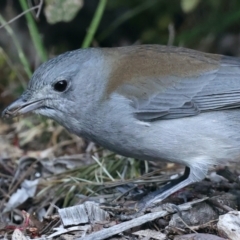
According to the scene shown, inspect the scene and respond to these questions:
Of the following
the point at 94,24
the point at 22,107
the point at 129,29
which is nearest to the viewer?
the point at 22,107

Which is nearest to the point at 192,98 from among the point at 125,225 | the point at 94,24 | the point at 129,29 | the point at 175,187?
the point at 175,187

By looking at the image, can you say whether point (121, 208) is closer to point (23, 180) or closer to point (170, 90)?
point (170, 90)

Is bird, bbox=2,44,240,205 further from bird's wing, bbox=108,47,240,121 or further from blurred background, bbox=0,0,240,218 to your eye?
blurred background, bbox=0,0,240,218

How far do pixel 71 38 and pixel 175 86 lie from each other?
4.01m

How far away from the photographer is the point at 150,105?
4918 millimetres

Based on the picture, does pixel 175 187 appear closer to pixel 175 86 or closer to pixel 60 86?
pixel 175 86

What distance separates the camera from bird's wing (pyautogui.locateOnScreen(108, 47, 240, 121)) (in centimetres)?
491

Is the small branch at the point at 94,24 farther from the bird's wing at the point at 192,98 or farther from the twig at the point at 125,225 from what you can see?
the twig at the point at 125,225

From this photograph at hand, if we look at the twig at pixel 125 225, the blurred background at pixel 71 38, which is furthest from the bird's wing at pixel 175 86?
the blurred background at pixel 71 38

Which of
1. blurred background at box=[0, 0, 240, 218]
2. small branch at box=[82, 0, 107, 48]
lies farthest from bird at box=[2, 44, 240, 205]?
small branch at box=[82, 0, 107, 48]

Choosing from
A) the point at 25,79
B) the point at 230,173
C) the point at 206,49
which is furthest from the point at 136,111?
the point at 206,49

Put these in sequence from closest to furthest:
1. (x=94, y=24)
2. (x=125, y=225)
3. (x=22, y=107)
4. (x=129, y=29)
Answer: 1. (x=125, y=225)
2. (x=22, y=107)
3. (x=94, y=24)
4. (x=129, y=29)

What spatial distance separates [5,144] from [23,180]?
33.0 inches

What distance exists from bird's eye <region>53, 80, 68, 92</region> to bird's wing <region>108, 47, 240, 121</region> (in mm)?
314
